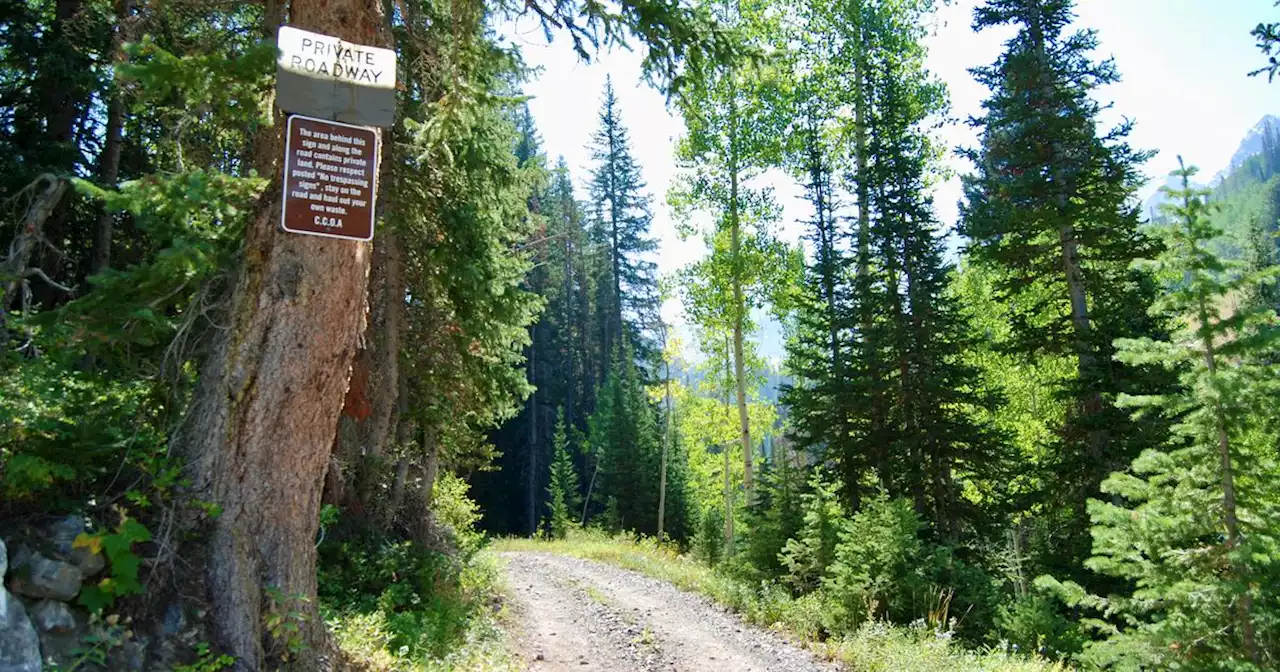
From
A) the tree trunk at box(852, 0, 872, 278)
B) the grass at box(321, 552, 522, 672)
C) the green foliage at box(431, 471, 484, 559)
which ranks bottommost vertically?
the grass at box(321, 552, 522, 672)

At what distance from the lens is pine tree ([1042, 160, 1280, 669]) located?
6516 millimetres

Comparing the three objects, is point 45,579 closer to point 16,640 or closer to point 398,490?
point 16,640

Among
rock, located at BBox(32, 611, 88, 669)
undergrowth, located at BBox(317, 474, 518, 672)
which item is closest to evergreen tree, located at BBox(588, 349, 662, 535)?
undergrowth, located at BBox(317, 474, 518, 672)

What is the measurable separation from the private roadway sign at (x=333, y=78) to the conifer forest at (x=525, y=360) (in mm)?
30

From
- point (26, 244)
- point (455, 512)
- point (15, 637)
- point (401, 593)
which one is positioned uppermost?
point (26, 244)

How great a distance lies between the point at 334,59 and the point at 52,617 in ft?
12.2

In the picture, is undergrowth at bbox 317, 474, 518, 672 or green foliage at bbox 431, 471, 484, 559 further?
green foliage at bbox 431, 471, 484, 559

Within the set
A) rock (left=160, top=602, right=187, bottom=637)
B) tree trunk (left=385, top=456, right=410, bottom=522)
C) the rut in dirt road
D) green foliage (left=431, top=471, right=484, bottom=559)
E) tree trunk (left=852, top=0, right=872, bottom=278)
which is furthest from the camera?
tree trunk (left=852, top=0, right=872, bottom=278)

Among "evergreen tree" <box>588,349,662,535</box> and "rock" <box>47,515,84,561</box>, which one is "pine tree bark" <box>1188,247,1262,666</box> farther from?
"evergreen tree" <box>588,349,662,535</box>

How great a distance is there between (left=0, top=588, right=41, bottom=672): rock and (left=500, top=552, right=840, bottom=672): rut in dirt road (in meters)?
5.53

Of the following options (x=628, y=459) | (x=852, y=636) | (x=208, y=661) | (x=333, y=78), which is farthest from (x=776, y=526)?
(x=628, y=459)

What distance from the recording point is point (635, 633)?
403 inches

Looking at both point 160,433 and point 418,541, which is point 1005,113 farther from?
point 160,433

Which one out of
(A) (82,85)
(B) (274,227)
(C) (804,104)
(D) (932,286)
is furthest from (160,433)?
(C) (804,104)
